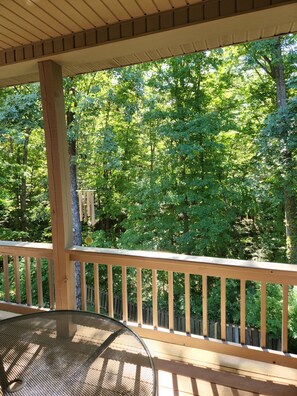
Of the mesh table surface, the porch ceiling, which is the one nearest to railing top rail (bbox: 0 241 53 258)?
the mesh table surface

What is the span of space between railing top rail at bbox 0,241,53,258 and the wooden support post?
175 millimetres

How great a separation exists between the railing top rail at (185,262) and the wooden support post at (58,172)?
0.13 meters

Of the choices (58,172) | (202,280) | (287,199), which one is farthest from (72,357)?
(287,199)

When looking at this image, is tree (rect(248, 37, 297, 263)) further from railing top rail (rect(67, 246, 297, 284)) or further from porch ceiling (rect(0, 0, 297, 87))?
railing top rail (rect(67, 246, 297, 284))

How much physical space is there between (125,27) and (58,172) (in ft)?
3.85

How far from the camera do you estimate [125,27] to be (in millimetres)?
1979

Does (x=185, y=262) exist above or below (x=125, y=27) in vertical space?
below

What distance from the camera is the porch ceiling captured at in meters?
1.73

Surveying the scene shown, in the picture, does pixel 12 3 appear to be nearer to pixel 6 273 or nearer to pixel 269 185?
pixel 6 273

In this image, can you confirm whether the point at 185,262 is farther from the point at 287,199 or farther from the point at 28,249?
the point at 287,199

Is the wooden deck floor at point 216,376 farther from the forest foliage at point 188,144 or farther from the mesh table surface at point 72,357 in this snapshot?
the forest foliage at point 188,144

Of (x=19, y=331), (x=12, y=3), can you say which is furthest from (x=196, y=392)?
(x=12, y=3)

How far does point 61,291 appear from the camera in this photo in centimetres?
248

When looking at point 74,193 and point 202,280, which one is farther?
point 74,193
